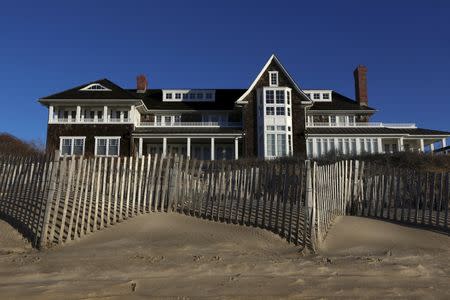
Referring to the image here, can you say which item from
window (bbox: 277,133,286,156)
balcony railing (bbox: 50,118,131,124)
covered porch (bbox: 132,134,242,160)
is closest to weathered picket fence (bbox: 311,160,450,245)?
window (bbox: 277,133,286,156)

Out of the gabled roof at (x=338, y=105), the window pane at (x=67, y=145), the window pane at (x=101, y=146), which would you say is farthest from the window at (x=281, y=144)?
the window pane at (x=67, y=145)

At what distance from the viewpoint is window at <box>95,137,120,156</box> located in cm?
3653

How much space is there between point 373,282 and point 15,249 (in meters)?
6.12

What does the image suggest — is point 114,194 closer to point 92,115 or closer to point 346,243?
point 346,243

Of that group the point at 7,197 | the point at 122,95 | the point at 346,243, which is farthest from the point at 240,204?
the point at 122,95

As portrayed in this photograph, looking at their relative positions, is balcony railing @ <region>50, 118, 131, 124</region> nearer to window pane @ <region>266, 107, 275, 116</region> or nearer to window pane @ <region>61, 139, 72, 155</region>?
window pane @ <region>61, 139, 72, 155</region>

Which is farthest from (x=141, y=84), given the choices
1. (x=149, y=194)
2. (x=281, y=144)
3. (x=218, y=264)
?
(x=218, y=264)

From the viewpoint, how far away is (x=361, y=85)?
43.3 meters

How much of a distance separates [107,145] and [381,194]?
29441 mm

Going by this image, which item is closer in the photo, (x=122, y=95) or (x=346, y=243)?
(x=346, y=243)

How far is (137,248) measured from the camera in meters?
7.37

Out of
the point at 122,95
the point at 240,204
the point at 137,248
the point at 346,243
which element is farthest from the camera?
the point at 122,95

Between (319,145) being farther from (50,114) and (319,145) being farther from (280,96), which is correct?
(50,114)

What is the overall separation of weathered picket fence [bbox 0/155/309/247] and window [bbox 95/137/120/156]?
26147 millimetres
